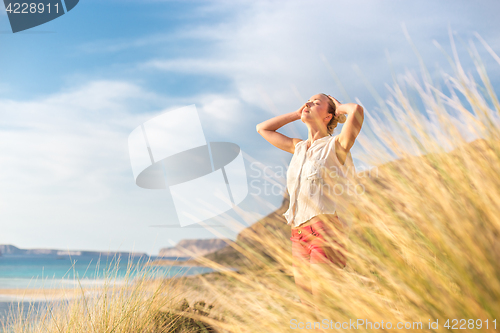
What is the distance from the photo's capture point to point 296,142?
89.6 inches

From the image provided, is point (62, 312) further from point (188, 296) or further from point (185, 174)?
point (185, 174)

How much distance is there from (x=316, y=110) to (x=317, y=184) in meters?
0.55

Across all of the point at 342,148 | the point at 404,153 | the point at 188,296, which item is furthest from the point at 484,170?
the point at 188,296

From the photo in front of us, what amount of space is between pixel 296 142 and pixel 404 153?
3.07 ft

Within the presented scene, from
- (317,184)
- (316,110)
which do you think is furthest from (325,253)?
(316,110)

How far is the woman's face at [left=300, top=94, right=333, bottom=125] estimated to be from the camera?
2.05m

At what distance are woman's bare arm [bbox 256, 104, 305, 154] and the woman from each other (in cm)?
19

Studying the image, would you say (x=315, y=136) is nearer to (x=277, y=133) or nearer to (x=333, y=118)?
(x=333, y=118)

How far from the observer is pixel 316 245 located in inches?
62.6

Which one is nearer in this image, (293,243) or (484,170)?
(484,170)

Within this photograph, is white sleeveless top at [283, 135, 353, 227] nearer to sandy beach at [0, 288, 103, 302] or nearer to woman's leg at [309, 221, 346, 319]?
woman's leg at [309, 221, 346, 319]
